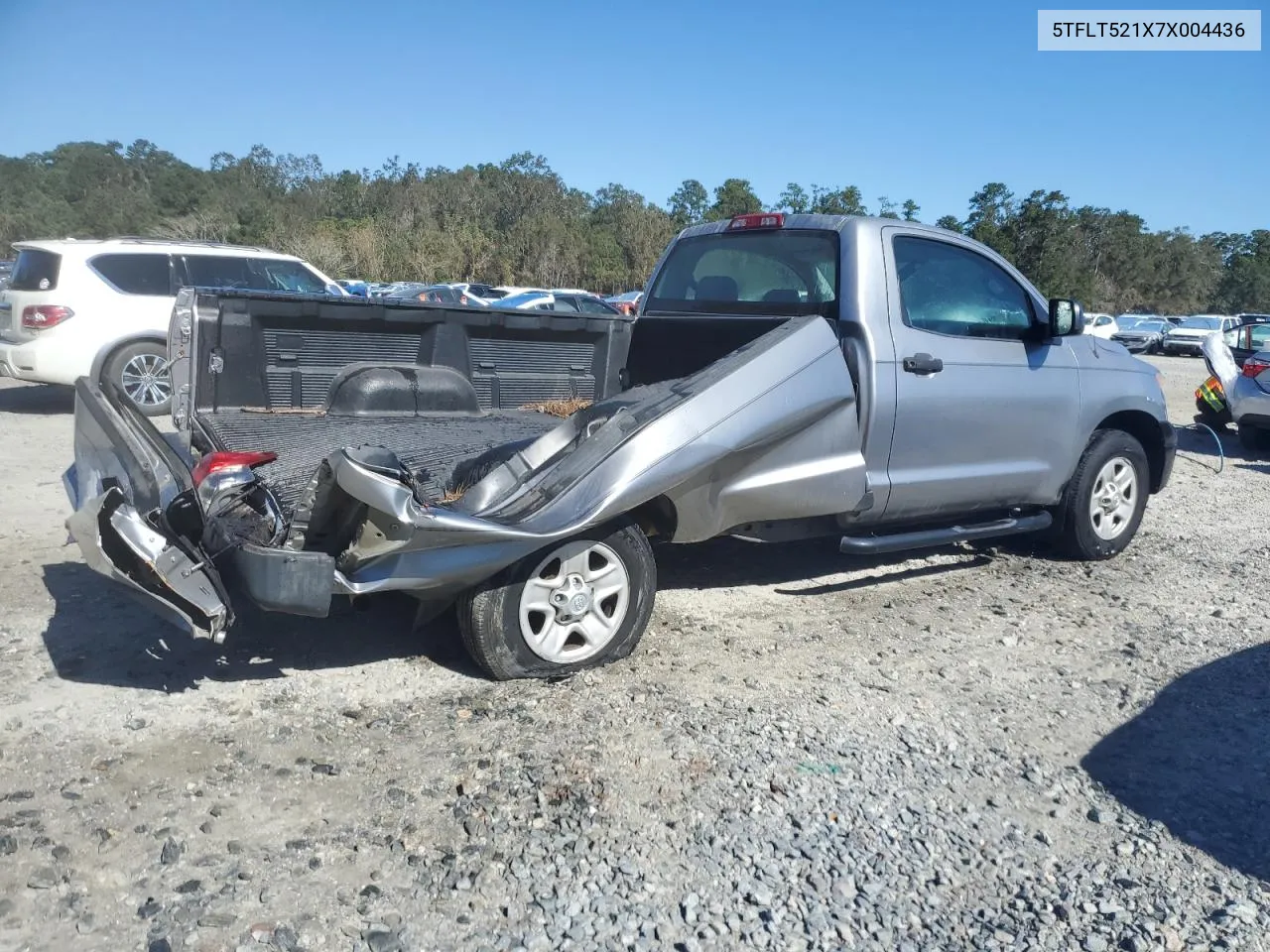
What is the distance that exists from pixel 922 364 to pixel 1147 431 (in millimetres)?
2421

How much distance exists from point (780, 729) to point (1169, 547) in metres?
4.30

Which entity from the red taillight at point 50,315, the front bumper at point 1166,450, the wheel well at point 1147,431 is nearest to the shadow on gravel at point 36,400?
the red taillight at point 50,315

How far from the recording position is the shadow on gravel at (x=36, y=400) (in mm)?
11773

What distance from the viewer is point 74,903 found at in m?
2.75

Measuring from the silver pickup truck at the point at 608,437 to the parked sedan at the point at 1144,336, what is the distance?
1255 inches

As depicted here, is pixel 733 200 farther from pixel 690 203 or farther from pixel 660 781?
pixel 660 781

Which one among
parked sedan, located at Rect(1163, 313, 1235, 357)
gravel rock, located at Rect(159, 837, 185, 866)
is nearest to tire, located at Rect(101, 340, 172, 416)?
gravel rock, located at Rect(159, 837, 185, 866)

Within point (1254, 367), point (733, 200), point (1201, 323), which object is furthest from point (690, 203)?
point (1254, 367)

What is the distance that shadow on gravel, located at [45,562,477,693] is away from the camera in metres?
4.25

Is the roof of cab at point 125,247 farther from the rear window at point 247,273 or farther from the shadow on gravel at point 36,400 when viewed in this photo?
the shadow on gravel at point 36,400

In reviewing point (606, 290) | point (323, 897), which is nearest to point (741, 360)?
point (323, 897)

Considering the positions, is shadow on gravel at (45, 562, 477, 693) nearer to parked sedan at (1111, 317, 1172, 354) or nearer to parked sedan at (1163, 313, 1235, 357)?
parked sedan at (1111, 317, 1172, 354)

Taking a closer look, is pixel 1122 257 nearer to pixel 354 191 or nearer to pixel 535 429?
pixel 354 191

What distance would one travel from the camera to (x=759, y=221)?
5.65m
